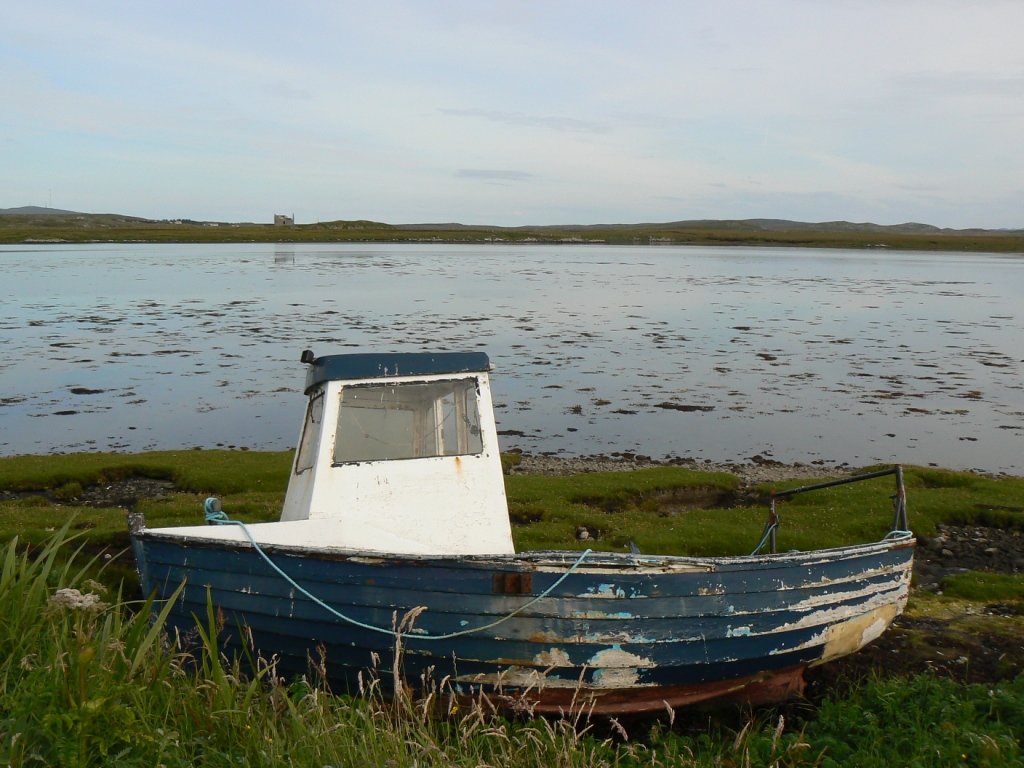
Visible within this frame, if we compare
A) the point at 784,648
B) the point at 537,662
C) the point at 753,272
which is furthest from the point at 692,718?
the point at 753,272

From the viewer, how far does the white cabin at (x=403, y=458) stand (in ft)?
25.1

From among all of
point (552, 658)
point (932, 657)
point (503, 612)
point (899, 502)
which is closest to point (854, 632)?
point (932, 657)

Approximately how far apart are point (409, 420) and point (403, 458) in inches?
15.9

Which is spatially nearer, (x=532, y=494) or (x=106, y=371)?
(x=532, y=494)

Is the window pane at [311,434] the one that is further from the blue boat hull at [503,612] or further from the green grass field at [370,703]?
the green grass field at [370,703]

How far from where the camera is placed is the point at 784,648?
290 inches

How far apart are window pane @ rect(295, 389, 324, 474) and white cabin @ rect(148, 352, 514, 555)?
0.07ft

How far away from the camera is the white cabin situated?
7.65 meters

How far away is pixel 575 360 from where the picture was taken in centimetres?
3014

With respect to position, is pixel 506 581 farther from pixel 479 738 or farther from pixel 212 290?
pixel 212 290

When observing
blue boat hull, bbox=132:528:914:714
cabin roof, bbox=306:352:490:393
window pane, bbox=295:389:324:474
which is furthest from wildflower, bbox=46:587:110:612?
cabin roof, bbox=306:352:490:393

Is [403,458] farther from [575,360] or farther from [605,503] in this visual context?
[575,360]

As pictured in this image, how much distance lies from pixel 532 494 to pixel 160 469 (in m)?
7.42

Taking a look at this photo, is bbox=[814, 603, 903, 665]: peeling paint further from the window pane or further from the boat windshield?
the window pane
